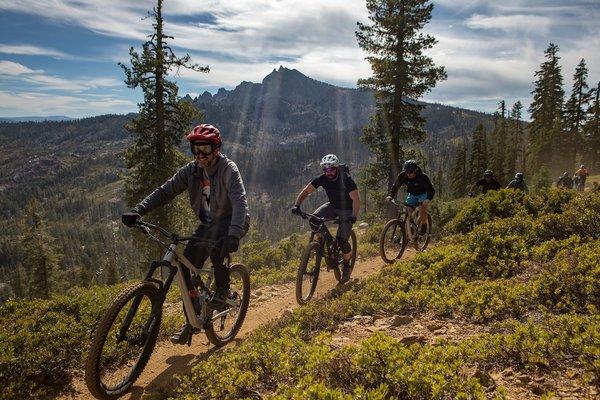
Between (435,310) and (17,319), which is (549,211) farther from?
(17,319)

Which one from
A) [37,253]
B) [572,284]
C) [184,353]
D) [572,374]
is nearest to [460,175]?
[37,253]

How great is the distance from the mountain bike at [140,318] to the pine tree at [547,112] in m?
63.7

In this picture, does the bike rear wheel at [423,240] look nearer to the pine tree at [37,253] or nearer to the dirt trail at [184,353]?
the dirt trail at [184,353]

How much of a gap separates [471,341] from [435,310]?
169 centimetres

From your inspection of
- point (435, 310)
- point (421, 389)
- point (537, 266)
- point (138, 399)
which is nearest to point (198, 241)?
point (138, 399)

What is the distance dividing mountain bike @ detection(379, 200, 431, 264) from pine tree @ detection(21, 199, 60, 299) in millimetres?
35930

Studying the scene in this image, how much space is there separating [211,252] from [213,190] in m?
1.00

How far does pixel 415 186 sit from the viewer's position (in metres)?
11.9

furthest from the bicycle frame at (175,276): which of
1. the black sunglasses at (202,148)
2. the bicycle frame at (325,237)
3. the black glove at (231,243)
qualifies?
the bicycle frame at (325,237)

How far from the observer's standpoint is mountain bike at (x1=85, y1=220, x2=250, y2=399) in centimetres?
465

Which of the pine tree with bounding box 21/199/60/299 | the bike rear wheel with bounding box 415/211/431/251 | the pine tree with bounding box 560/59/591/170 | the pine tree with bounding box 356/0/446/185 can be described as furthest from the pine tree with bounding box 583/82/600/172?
the pine tree with bounding box 21/199/60/299

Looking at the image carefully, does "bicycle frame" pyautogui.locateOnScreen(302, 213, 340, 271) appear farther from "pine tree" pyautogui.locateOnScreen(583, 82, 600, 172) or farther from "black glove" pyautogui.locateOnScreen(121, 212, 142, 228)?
"pine tree" pyautogui.locateOnScreen(583, 82, 600, 172)

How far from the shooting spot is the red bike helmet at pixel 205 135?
5.80 metres

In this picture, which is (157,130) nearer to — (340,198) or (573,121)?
(340,198)
